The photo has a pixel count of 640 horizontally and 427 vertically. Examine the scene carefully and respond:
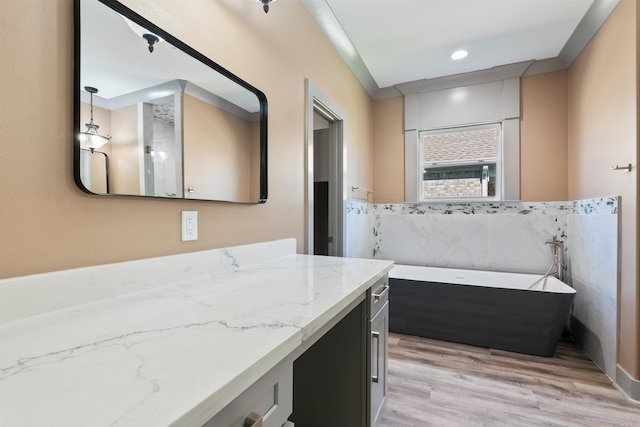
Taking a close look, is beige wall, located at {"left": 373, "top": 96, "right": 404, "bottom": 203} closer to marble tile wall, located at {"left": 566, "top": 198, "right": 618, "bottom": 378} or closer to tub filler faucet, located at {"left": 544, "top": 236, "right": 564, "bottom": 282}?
tub filler faucet, located at {"left": 544, "top": 236, "right": 564, "bottom": 282}

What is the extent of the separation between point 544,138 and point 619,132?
43.1 inches

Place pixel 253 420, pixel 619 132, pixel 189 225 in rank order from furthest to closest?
pixel 619 132 < pixel 189 225 < pixel 253 420

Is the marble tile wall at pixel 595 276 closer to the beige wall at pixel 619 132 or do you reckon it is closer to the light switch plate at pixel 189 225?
the beige wall at pixel 619 132

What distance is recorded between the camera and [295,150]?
1.92 m

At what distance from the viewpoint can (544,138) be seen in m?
2.95

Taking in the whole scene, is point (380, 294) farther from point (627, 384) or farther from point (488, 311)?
point (627, 384)

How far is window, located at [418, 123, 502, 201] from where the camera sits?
3.20m

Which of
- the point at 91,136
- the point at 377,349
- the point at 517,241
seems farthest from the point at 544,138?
the point at 91,136

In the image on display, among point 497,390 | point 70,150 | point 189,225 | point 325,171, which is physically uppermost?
point 325,171

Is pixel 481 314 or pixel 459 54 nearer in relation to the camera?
pixel 481 314

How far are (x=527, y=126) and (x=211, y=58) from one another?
312 centimetres

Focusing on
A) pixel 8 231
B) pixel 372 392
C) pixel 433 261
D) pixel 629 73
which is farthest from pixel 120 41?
pixel 433 261

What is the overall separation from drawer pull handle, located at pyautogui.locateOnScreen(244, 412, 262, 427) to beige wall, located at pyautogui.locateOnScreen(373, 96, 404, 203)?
10.4ft

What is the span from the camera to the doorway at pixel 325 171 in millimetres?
2084
